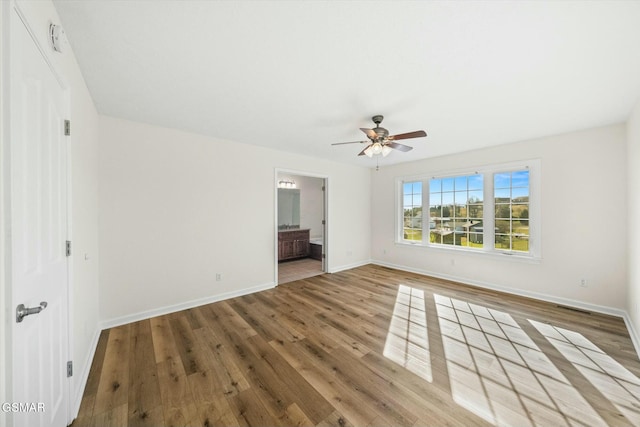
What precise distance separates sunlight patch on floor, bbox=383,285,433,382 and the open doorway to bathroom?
2223mm

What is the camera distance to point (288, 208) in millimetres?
7258

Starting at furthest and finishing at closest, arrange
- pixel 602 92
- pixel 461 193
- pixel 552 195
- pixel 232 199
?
1. pixel 461 193
2. pixel 232 199
3. pixel 552 195
4. pixel 602 92

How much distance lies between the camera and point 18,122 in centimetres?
99

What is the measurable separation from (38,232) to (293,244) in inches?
215

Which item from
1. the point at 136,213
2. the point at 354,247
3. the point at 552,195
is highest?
the point at 552,195

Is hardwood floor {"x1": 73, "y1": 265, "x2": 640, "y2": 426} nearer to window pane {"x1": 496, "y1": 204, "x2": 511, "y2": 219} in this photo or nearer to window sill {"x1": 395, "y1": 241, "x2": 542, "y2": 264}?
window sill {"x1": 395, "y1": 241, "x2": 542, "y2": 264}

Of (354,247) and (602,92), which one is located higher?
(602,92)

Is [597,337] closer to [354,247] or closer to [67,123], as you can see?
[354,247]

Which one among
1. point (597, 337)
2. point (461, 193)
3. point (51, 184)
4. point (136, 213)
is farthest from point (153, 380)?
point (461, 193)

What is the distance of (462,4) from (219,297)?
4187 millimetres

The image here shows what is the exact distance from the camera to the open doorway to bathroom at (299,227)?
5586 millimetres

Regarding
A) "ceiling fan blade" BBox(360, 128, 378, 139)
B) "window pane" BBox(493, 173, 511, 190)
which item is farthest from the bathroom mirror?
"window pane" BBox(493, 173, 511, 190)

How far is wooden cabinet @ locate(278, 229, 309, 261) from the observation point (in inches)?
249

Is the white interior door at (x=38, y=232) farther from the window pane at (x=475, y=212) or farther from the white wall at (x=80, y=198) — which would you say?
the window pane at (x=475, y=212)
